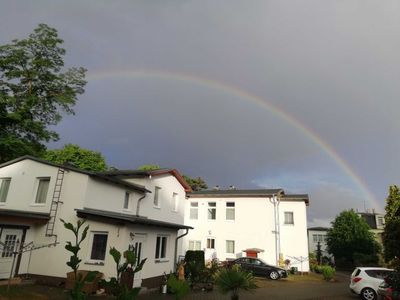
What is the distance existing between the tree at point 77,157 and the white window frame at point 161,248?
81.5ft

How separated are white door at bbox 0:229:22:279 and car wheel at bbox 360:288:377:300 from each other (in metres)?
18.2

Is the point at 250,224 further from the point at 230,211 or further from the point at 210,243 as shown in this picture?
the point at 210,243

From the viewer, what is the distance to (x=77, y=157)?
145 ft

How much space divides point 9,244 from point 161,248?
9301 millimetres

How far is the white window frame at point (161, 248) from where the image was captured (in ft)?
70.0

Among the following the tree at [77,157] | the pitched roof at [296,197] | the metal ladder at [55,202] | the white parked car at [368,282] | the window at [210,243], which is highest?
the tree at [77,157]

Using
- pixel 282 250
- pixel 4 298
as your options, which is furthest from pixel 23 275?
pixel 282 250

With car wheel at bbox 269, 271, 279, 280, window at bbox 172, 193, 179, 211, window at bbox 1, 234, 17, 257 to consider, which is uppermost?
window at bbox 172, 193, 179, 211

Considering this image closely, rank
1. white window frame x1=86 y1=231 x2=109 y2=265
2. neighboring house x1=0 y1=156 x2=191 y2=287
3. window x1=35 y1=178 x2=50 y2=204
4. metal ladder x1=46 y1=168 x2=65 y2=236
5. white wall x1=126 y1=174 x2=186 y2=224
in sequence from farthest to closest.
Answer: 1. white wall x1=126 y1=174 x2=186 y2=224
2. window x1=35 y1=178 x2=50 y2=204
3. metal ladder x1=46 y1=168 x2=65 y2=236
4. neighboring house x1=0 y1=156 x2=191 y2=287
5. white window frame x1=86 y1=231 x2=109 y2=265

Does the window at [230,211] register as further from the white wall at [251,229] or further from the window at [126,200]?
the window at [126,200]

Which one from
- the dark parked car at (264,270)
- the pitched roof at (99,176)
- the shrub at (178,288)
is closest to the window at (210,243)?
the dark parked car at (264,270)

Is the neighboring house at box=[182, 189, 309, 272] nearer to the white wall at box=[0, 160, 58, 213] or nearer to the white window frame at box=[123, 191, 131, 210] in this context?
the white window frame at box=[123, 191, 131, 210]

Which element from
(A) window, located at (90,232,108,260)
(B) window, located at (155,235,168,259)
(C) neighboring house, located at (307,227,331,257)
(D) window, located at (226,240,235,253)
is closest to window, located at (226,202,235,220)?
(D) window, located at (226,240,235,253)

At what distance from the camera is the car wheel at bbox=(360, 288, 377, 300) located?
16.5 meters
